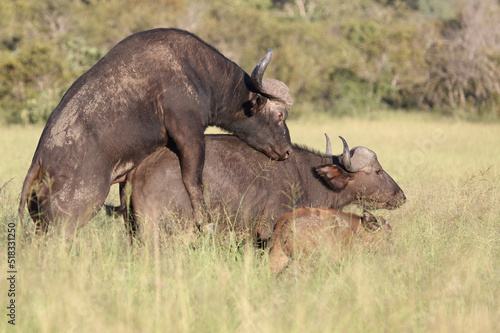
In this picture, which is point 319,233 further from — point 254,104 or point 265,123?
point 254,104

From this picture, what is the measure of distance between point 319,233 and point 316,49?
25.2 meters

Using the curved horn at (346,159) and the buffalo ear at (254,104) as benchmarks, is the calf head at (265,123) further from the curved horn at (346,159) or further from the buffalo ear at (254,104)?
the curved horn at (346,159)

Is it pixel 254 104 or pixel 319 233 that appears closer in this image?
pixel 319 233

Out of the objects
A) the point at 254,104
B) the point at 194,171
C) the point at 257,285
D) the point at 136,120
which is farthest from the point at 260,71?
the point at 257,285

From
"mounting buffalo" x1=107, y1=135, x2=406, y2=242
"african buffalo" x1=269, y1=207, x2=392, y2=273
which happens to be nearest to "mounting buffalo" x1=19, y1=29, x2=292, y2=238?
"mounting buffalo" x1=107, y1=135, x2=406, y2=242

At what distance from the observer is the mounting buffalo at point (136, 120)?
4996 millimetres

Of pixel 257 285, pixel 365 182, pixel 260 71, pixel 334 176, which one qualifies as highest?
pixel 260 71

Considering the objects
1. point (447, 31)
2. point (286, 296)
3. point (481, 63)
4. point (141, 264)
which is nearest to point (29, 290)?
point (141, 264)

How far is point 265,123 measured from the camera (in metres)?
6.20

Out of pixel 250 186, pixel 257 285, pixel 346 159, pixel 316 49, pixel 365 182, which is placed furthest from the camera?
pixel 316 49

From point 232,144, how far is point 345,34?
2637 centimetres

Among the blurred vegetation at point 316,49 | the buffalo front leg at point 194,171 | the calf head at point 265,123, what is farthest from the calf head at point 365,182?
the blurred vegetation at point 316,49

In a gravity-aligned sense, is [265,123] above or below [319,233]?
above

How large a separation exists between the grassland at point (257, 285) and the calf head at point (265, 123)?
3.40 ft
